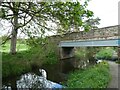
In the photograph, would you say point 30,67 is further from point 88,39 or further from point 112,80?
point 112,80

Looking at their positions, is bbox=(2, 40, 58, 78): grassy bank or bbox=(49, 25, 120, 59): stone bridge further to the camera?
bbox=(49, 25, 120, 59): stone bridge

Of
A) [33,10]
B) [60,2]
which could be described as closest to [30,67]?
[33,10]

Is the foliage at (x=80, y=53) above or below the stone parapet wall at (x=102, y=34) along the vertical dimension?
below

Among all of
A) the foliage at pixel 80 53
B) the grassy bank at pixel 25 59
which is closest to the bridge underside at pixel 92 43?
the grassy bank at pixel 25 59

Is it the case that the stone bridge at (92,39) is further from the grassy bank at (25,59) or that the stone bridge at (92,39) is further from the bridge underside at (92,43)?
the grassy bank at (25,59)

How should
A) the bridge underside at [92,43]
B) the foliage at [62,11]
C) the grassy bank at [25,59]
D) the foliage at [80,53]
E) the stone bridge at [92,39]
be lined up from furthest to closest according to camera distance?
the foliage at [80,53]
the stone bridge at [92,39]
the bridge underside at [92,43]
the grassy bank at [25,59]
the foliage at [62,11]

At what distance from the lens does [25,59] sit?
656 inches

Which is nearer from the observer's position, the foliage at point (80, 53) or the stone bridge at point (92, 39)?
the stone bridge at point (92, 39)

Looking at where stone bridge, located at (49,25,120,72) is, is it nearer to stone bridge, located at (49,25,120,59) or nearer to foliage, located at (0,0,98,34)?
stone bridge, located at (49,25,120,59)

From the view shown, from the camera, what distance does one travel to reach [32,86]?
10234mm

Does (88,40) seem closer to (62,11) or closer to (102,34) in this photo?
(102,34)

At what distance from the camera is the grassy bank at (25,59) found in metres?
13.3

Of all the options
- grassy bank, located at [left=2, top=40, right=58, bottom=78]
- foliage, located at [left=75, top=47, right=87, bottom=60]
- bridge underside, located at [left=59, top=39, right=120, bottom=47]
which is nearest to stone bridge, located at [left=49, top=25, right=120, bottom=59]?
bridge underside, located at [left=59, top=39, right=120, bottom=47]

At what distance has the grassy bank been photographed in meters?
13.3
